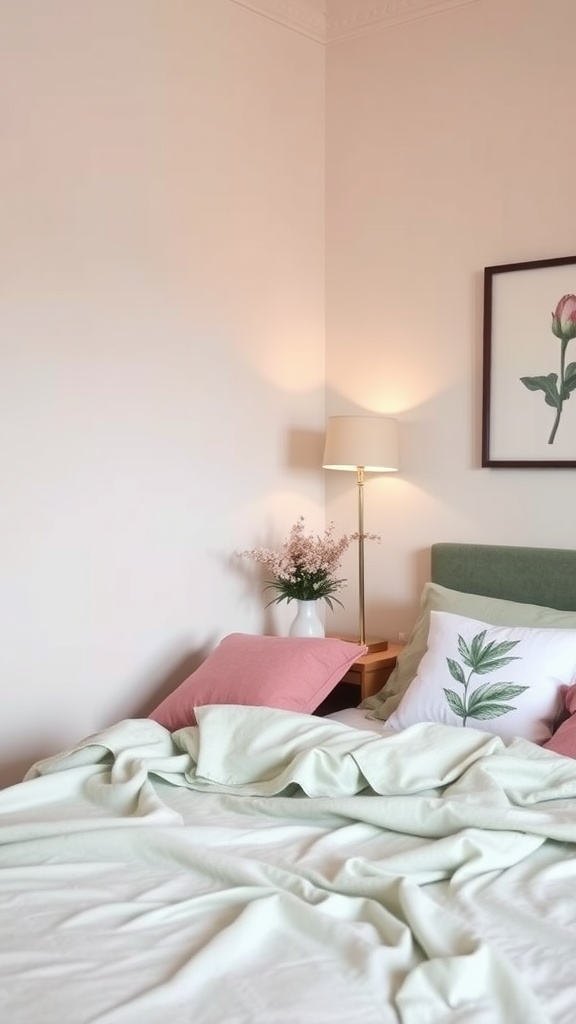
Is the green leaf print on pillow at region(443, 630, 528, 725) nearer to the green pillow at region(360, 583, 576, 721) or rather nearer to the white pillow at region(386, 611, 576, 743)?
the white pillow at region(386, 611, 576, 743)

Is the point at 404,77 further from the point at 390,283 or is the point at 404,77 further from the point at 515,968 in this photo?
the point at 515,968

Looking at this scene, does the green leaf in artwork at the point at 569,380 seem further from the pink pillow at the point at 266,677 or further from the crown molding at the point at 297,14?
the crown molding at the point at 297,14

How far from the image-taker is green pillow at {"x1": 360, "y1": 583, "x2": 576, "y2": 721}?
3395mm

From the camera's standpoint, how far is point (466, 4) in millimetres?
3916

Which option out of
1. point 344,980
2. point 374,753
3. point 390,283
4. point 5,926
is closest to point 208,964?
point 344,980

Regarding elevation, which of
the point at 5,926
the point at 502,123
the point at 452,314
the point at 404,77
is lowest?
the point at 5,926

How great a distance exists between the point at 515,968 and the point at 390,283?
2.99 m

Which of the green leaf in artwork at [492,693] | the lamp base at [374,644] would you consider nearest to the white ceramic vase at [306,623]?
the lamp base at [374,644]

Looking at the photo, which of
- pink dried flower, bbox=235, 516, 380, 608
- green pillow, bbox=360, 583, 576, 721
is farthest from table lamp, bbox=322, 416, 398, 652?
green pillow, bbox=360, 583, 576, 721

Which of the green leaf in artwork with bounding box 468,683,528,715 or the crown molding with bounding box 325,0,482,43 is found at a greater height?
the crown molding with bounding box 325,0,482,43

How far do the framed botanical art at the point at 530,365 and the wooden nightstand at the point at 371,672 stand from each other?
0.80 meters

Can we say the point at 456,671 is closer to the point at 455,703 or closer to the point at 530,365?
the point at 455,703

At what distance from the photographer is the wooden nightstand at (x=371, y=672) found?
378cm

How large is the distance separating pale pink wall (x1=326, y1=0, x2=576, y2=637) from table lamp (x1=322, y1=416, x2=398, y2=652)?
0.22m
